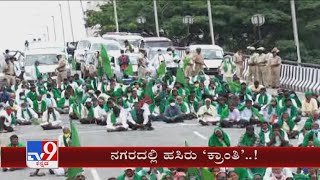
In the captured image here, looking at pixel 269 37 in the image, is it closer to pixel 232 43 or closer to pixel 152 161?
pixel 232 43

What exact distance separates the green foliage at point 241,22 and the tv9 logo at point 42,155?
33.2m

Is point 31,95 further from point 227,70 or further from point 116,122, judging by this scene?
point 227,70

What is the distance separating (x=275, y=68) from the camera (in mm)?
31891

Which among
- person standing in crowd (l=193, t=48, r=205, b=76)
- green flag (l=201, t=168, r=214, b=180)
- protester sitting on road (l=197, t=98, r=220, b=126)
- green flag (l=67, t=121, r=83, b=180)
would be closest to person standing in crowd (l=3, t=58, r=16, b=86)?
person standing in crowd (l=193, t=48, r=205, b=76)

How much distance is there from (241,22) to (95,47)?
10509mm

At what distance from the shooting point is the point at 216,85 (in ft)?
91.8

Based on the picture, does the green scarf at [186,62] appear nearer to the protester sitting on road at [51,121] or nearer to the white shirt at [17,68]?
the white shirt at [17,68]

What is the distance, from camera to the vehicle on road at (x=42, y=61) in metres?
34.9

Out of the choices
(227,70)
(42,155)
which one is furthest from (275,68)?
(42,155)

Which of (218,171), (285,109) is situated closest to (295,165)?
(218,171)

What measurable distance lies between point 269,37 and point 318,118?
999 inches

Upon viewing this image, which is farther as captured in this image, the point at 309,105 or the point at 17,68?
the point at 17,68

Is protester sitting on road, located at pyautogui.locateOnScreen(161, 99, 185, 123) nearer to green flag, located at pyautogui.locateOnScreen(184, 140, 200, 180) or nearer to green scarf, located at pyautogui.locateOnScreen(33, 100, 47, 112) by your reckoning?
green scarf, located at pyautogui.locateOnScreen(33, 100, 47, 112)

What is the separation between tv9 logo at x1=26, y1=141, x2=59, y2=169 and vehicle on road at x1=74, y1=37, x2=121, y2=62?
83.9ft
